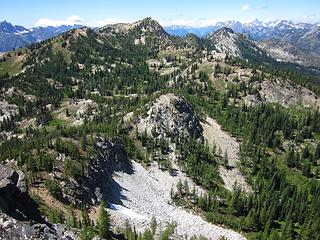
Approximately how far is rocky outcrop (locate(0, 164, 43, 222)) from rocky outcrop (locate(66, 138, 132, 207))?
69.1ft

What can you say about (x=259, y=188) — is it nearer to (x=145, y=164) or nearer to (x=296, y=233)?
(x=296, y=233)

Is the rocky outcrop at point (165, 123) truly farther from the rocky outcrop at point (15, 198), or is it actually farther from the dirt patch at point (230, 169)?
the rocky outcrop at point (15, 198)

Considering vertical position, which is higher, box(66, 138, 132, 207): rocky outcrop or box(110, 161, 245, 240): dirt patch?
box(66, 138, 132, 207): rocky outcrop

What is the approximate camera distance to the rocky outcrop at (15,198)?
6706 cm

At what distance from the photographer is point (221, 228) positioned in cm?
12012

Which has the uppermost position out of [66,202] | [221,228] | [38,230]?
[38,230]

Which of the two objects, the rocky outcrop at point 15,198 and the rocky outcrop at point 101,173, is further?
the rocky outcrop at point 101,173

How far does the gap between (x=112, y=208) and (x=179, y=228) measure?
21286 millimetres

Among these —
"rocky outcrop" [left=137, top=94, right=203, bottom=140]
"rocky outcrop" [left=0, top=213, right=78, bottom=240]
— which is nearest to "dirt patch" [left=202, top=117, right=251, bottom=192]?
"rocky outcrop" [left=137, top=94, right=203, bottom=140]

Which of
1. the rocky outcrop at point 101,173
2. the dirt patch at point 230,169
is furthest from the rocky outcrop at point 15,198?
the dirt patch at point 230,169

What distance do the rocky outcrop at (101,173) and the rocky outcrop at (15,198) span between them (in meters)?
21.1

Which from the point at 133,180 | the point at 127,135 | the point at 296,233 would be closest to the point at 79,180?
the point at 133,180

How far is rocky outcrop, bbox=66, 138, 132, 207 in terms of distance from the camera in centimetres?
10450

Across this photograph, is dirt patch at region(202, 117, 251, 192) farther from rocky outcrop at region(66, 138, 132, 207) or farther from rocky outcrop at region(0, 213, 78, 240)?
rocky outcrop at region(0, 213, 78, 240)
